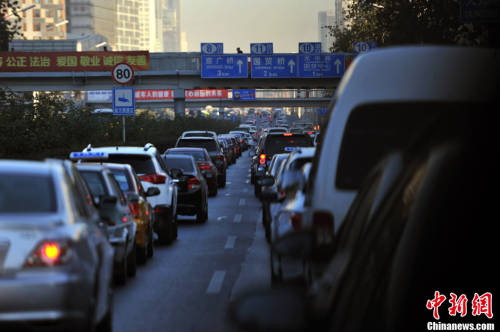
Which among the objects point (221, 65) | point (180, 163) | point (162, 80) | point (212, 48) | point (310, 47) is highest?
point (212, 48)

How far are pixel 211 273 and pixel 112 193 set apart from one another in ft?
5.93

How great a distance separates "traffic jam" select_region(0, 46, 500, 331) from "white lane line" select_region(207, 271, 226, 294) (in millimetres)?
50

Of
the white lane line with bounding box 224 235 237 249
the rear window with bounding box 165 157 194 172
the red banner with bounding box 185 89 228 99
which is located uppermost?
the red banner with bounding box 185 89 228 99

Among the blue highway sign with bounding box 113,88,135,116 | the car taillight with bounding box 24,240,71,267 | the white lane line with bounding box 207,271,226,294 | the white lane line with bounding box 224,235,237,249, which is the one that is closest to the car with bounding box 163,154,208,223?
the white lane line with bounding box 224,235,237,249

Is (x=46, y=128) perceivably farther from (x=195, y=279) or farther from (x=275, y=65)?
(x=275, y=65)

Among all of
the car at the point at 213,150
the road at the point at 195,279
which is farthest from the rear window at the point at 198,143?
the road at the point at 195,279

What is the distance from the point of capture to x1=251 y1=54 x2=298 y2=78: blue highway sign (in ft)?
221

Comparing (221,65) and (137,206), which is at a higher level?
A: (221,65)

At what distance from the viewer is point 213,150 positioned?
35844mm

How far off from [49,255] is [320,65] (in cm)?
6168

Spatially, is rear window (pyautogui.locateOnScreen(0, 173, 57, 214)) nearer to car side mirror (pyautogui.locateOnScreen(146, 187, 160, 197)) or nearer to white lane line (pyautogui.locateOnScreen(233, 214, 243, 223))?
car side mirror (pyautogui.locateOnScreen(146, 187, 160, 197))

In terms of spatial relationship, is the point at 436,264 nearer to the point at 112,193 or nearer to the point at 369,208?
the point at 369,208

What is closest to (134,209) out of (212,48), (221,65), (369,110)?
(369,110)

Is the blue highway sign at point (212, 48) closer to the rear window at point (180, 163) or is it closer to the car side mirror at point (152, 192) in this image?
the rear window at point (180, 163)
